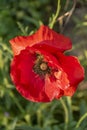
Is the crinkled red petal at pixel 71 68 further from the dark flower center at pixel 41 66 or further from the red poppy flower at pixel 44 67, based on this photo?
the dark flower center at pixel 41 66

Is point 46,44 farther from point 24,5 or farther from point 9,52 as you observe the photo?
point 24,5

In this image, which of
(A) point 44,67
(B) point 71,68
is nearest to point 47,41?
(B) point 71,68

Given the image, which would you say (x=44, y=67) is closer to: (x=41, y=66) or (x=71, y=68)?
(x=41, y=66)

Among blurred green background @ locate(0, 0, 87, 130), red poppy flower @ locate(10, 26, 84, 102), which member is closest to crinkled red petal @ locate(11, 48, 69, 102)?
red poppy flower @ locate(10, 26, 84, 102)

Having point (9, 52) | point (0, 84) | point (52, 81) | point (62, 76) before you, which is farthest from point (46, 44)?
point (0, 84)

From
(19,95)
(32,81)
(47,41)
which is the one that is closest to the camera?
(47,41)

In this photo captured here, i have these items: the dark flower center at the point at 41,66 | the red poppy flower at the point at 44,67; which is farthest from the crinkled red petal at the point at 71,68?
the dark flower center at the point at 41,66

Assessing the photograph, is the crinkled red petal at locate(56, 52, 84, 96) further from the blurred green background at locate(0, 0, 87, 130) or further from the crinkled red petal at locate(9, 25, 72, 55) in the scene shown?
the blurred green background at locate(0, 0, 87, 130)
